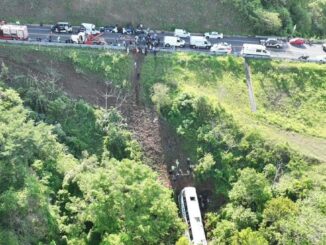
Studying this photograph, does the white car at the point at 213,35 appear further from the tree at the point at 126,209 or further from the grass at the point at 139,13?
the tree at the point at 126,209

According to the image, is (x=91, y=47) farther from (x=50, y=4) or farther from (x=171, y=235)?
(x=171, y=235)

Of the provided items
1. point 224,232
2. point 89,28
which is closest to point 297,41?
point 89,28

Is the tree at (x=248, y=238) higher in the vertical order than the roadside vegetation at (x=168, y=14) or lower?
lower

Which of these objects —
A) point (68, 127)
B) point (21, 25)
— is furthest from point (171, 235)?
point (21, 25)

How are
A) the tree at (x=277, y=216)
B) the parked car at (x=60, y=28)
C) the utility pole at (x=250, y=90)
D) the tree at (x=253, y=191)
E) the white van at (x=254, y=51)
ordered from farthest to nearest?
1. the parked car at (x=60, y=28)
2. the white van at (x=254, y=51)
3. the utility pole at (x=250, y=90)
4. the tree at (x=253, y=191)
5. the tree at (x=277, y=216)

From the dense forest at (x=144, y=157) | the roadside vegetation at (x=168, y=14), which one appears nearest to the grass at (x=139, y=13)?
the roadside vegetation at (x=168, y=14)

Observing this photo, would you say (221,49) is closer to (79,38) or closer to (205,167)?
(79,38)

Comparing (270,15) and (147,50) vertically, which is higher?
(270,15)
